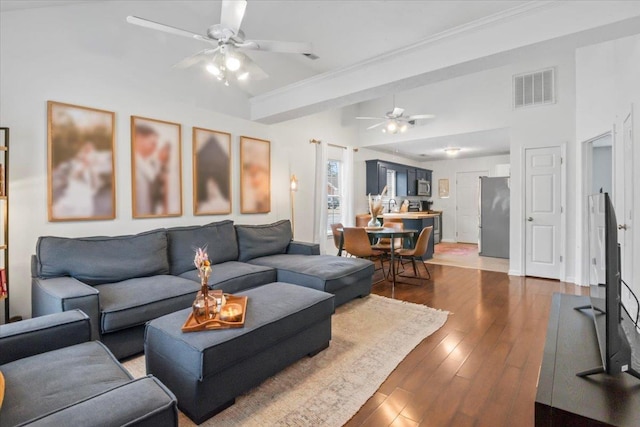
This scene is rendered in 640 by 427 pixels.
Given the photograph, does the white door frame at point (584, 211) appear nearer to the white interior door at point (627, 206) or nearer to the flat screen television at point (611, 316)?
the white interior door at point (627, 206)

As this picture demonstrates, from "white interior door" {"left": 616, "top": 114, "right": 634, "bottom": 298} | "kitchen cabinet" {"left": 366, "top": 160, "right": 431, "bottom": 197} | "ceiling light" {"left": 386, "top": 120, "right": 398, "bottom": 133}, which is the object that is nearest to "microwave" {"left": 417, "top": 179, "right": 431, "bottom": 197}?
"kitchen cabinet" {"left": 366, "top": 160, "right": 431, "bottom": 197}

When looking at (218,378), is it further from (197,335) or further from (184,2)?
(184,2)

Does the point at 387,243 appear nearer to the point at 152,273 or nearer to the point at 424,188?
the point at 152,273

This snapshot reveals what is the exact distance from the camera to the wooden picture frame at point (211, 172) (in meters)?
4.09

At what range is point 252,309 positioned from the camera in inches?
86.0

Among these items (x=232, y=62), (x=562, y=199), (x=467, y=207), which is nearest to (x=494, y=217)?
(x=562, y=199)

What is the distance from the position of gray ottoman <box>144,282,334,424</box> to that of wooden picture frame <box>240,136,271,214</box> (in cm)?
251

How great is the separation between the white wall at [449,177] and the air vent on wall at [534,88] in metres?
3.74

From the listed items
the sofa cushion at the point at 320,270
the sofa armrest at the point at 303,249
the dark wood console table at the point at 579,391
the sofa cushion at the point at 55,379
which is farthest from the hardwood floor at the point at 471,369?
the sofa cushion at the point at 55,379

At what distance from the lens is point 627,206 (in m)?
→ 3.00

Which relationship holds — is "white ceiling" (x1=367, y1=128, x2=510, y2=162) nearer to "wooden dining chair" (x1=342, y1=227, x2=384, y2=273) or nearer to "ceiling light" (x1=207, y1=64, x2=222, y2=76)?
"wooden dining chair" (x1=342, y1=227, x2=384, y2=273)

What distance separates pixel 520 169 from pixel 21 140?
6107 millimetres

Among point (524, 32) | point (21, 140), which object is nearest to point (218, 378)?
point (21, 140)

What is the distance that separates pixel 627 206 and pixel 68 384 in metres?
4.31
